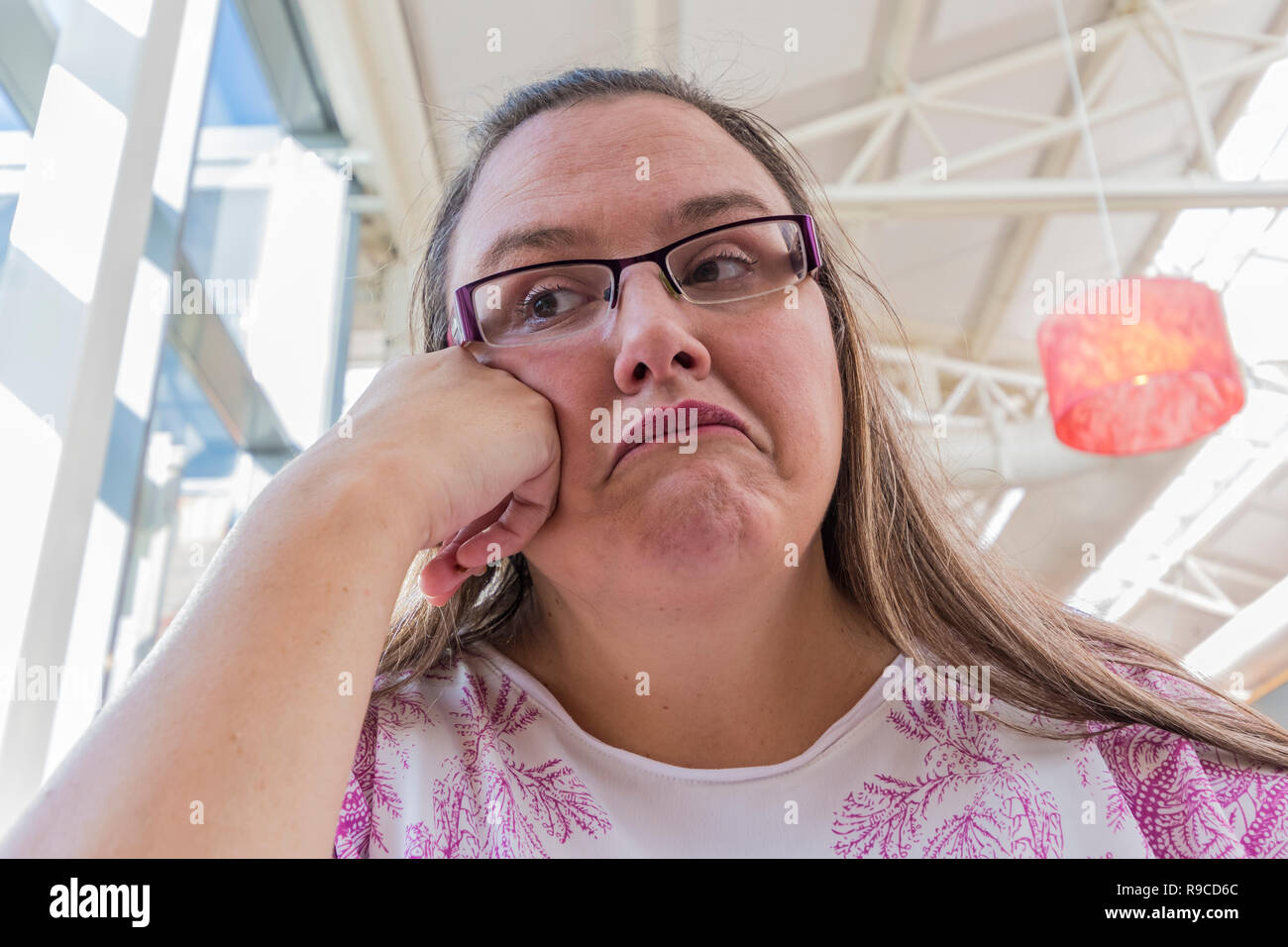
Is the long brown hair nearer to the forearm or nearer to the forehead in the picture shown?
the forehead

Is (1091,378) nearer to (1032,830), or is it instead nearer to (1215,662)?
(1032,830)

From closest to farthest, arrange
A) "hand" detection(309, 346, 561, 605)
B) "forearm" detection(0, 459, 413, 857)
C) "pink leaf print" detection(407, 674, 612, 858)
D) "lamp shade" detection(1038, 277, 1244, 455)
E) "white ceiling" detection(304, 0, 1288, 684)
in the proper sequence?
"forearm" detection(0, 459, 413, 857), "hand" detection(309, 346, 561, 605), "pink leaf print" detection(407, 674, 612, 858), "lamp shade" detection(1038, 277, 1244, 455), "white ceiling" detection(304, 0, 1288, 684)

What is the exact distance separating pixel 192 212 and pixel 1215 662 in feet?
21.9

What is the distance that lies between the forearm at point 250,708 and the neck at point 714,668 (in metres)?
0.33

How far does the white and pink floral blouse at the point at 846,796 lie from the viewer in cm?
96

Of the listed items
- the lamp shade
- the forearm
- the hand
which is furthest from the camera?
the lamp shade

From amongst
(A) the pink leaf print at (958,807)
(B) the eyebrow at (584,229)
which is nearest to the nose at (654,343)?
(B) the eyebrow at (584,229)

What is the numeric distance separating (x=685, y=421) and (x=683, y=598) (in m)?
0.18

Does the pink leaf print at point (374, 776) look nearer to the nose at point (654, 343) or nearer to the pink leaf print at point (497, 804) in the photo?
the pink leaf print at point (497, 804)

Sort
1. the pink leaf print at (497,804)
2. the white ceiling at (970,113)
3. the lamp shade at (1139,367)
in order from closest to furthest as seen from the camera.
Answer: the pink leaf print at (497,804) → the lamp shade at (1139,367) → the white ceiling at (970,113)

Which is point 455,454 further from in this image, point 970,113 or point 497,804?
point 970,113

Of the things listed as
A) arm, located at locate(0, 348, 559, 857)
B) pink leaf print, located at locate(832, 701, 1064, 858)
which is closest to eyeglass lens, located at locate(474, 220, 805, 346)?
arm, located at locate(0, 348, 559, 857)

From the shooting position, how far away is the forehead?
1.10 m
